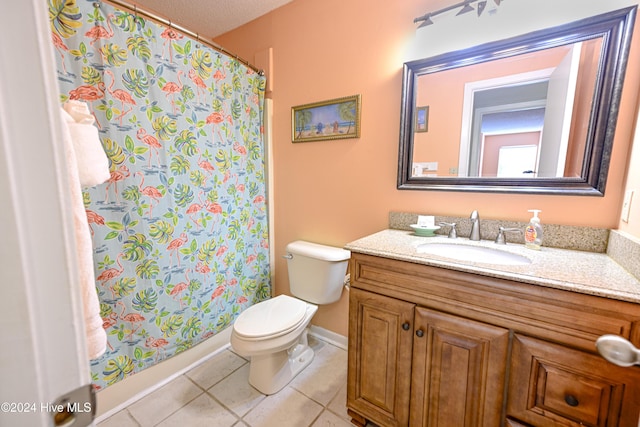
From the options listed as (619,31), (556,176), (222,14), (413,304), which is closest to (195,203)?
(413,304)

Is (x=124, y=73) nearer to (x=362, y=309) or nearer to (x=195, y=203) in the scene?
(x=195, y=203)

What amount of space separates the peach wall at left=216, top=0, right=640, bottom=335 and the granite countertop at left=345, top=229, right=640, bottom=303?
193 mm

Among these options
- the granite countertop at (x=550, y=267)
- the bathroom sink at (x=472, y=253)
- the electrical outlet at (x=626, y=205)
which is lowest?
the bathroom sink at (x=472, y=253)

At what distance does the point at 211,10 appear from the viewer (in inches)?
73.5

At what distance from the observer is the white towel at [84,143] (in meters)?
0.62

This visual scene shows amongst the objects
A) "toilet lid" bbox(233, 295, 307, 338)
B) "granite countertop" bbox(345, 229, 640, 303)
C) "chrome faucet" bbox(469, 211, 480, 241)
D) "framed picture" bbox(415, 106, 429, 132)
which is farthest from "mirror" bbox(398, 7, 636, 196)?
"toilet lid" bbox(233, 295, 307, 338)

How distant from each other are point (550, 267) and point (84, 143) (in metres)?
1.43

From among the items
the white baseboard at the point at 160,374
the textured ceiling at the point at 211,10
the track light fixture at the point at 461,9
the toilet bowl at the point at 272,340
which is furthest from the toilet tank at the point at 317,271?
the textured ceiling at the point at 211,10

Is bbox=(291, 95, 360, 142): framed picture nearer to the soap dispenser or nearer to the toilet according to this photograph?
the toilet

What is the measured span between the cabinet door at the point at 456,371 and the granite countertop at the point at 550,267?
0.20 m

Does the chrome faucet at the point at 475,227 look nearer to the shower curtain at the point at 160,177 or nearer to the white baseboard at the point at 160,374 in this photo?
the white baseboard at the point at 160,374

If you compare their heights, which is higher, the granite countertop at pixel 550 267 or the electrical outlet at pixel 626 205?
the electrical outlet at pixel 626 205

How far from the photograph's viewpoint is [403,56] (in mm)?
1441

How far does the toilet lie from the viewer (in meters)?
1.36
